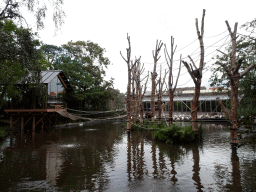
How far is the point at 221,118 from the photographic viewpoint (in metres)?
23.4

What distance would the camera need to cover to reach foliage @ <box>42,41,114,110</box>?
2673cm

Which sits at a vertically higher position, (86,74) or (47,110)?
(86,74)

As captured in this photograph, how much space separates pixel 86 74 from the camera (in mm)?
27234

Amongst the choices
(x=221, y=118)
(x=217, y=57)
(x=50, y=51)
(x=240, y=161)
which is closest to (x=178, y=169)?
(x=240, y=161)

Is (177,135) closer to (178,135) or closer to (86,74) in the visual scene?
(178,135)

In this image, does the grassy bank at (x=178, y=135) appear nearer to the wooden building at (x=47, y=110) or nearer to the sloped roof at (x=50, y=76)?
the wooden building at (x=47, y=110)

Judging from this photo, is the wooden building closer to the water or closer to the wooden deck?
the wooden deck

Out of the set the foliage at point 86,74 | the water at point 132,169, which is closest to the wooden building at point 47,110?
the foliage at point 86,74

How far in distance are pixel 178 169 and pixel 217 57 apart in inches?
425

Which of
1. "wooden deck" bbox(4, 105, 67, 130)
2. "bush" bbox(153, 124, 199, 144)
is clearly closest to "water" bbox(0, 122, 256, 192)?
"bush" bbox(153, 124, 199, 144)

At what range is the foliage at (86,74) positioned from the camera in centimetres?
2673

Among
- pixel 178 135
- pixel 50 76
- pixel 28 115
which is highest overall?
pixel 50 76

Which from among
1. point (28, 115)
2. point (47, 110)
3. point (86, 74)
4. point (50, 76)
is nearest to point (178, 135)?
point (47, 110)

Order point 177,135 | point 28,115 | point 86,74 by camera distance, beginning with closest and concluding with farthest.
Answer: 1. point 177,135
2. point 28,115
3. point 86,74
